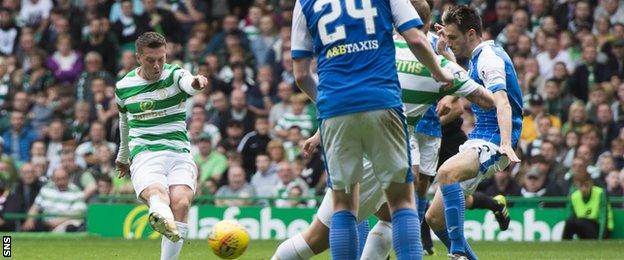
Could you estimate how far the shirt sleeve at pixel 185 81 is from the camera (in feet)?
37.1

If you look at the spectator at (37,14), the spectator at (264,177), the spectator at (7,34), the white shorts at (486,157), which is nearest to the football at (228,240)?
the white shorts at (486,157)

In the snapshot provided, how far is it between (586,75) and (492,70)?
9218 mm

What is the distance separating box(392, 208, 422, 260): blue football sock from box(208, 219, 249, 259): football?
219cm

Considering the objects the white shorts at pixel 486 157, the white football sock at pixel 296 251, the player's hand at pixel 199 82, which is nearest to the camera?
the white football sock at pixel 296 251

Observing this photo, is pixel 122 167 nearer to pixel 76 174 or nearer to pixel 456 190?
pixel 456 190

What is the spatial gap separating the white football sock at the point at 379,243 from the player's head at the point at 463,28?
97.0 inches

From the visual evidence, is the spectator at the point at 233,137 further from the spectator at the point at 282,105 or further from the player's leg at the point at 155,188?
the player's leg at the point at 155,188

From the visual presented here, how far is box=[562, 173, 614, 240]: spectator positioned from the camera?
18.1 m

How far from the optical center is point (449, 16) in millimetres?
12055

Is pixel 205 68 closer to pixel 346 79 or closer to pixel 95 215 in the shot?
pixel 95 215

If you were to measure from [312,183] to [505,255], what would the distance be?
5.65 metres

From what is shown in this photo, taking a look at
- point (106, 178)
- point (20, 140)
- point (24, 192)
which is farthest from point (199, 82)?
point (20, 140)

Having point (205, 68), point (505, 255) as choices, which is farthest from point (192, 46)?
point (505, 255)

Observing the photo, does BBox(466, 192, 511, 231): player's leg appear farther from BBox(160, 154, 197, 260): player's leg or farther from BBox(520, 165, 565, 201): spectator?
BBox(520, 165, 565, 201): spectator
